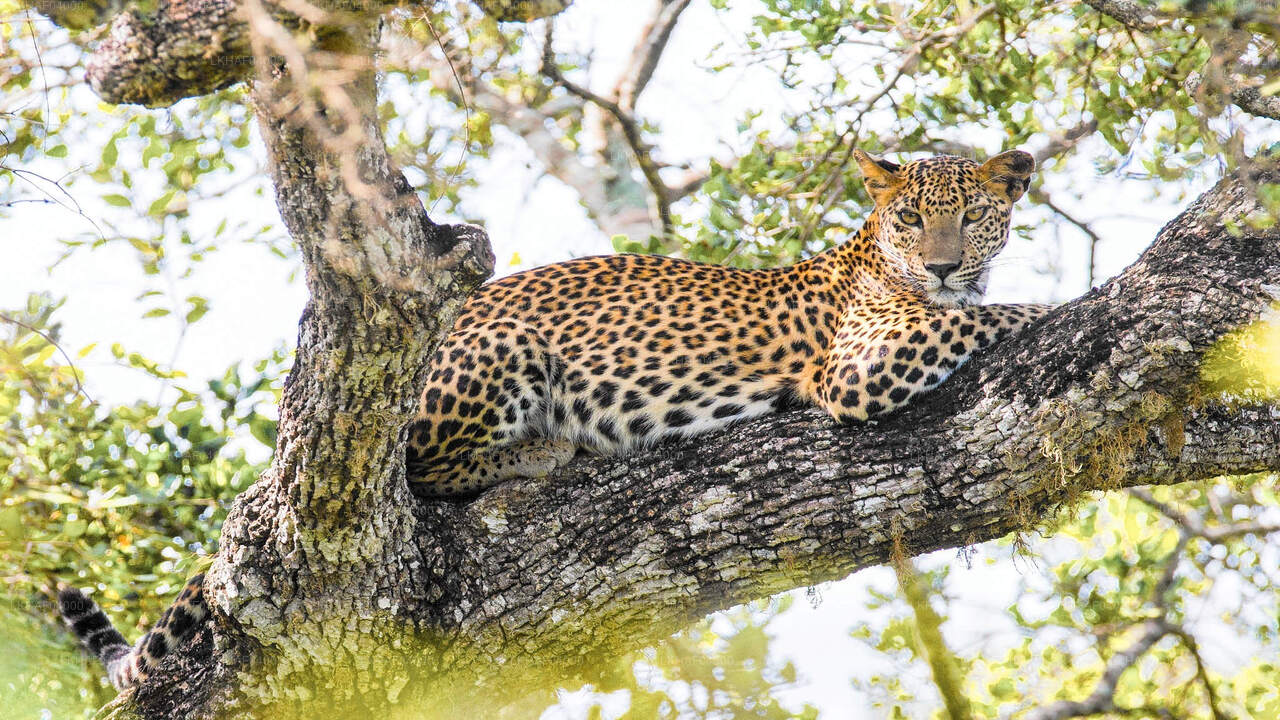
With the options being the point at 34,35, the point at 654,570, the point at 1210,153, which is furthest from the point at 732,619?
the point at 34,35

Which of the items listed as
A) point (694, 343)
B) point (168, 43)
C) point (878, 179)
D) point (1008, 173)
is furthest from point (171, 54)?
point (1008, 173)

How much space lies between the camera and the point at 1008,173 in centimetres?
714

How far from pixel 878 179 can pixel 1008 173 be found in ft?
2.45

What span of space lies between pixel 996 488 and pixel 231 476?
165 inches

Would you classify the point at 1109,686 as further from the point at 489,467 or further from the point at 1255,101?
the point at 1255,101

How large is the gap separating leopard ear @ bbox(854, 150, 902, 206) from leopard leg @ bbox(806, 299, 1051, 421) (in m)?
1.30

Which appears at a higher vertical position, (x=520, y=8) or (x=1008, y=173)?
(x=520, y=8)

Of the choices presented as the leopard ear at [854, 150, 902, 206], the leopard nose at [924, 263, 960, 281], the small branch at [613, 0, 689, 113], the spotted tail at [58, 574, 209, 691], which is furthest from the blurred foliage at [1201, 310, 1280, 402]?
the small branch at [613, 0, 689, 113]

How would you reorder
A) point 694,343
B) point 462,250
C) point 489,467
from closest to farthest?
point 462,250 < point 489,467 < point 694,343

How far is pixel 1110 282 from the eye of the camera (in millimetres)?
5156

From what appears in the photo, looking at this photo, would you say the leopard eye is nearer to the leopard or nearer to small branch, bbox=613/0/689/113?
the leopard

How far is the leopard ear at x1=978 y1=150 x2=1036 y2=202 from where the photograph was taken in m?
7.10

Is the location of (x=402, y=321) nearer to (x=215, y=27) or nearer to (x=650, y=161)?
(x=215, y=27)

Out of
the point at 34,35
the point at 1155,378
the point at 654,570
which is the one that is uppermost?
the point at 34,35
